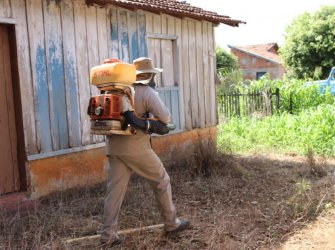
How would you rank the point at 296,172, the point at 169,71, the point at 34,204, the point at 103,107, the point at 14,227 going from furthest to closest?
the point at 169,71 < the point at 296,172 < the point at 34,204 < the point at 14,227 < the point at 103,107

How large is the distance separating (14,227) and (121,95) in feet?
6.60

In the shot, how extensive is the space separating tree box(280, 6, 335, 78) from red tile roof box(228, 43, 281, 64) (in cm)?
1309

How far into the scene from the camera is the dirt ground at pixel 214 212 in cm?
466

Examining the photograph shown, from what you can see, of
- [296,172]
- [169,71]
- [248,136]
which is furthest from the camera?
[248,136]

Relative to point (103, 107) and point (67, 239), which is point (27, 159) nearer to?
point (67, 239)

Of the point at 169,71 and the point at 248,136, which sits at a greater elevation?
the point at 169,71

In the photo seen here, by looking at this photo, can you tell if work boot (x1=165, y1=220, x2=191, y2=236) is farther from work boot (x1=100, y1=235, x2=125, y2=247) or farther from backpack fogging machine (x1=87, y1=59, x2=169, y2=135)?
backpack fogging machine (x1=87, y1=59, x2=169, y2=135)

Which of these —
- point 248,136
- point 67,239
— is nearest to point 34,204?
point 67,239

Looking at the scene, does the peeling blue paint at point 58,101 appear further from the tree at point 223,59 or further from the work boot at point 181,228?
the tree at point 223,59

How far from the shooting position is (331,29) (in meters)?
29.5

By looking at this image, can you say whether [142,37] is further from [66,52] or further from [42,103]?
[42,103]

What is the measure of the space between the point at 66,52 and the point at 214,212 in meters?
3.05

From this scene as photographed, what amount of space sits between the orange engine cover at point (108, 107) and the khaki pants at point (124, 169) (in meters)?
0.34

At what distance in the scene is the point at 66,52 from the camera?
21.1 feet
